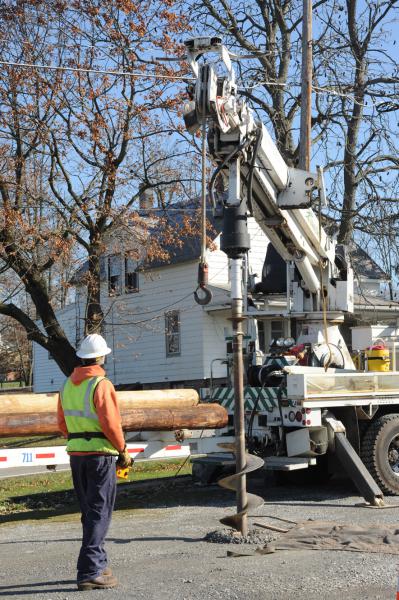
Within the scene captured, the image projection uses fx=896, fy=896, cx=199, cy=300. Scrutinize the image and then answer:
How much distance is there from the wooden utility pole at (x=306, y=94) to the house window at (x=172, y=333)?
42.1ft

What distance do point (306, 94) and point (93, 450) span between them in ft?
43.3

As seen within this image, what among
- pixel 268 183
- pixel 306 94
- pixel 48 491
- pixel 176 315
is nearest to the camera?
pixel 268 183

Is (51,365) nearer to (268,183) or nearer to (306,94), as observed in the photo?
(306,94)

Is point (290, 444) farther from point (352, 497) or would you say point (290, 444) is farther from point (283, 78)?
point (283, 78)

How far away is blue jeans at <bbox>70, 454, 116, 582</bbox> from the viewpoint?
665 cm

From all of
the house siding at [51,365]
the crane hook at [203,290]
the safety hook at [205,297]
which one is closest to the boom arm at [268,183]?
the crane hook at [203,290]

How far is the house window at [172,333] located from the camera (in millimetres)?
30453

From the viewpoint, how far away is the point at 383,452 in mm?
11555

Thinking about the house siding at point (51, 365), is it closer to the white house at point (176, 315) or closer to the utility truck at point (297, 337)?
the white house at point (176, 315)

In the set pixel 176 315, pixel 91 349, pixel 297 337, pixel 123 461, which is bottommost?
pixel 123 461

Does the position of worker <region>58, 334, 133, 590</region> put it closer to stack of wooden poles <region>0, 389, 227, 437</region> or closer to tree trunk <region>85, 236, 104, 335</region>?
stack of wooden poles <region>0, 389, 227, 437</region>

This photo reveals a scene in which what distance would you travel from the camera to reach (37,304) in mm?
20531

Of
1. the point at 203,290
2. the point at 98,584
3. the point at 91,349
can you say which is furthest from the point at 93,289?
the point at 98,584

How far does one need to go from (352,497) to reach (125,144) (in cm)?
1090
